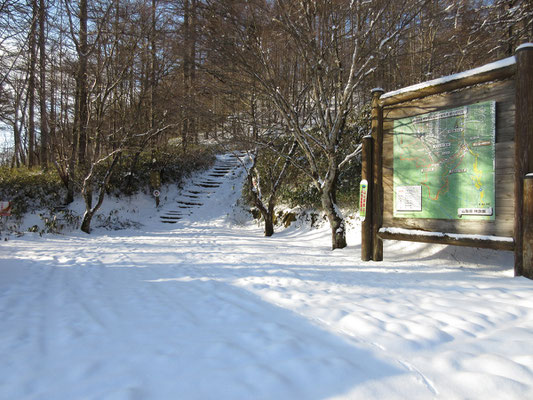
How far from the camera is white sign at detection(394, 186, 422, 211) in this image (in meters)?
4.93

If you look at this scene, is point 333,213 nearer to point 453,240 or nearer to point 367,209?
point 367,209

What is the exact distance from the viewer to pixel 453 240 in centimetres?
440

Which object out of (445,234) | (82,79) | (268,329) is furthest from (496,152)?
(82,79)

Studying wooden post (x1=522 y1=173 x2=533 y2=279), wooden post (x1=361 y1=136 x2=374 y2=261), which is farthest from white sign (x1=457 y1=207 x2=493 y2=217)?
wooden post (x1=361 y1=136 x2=374 y2=261)

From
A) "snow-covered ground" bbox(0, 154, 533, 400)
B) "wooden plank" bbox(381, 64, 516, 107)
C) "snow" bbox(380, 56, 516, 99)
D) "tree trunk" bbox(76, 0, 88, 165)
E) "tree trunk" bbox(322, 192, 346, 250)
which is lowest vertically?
"snow-covered ground" bbox(0, 154, 533, 400)

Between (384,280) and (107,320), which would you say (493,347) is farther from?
(107,320)

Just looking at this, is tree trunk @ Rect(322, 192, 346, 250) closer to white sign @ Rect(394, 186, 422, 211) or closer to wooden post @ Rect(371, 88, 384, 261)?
wooden post @ Rect(371, 88, 384, 261)

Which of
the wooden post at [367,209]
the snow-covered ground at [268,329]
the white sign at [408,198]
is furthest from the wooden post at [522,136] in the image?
the wooden post at [367,209]

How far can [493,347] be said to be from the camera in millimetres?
2152

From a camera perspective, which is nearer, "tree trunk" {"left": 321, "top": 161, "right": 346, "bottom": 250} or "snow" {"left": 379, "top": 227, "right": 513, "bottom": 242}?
"snow" {"left": 379, "top": 227, "right": 513, "bottom": 242}

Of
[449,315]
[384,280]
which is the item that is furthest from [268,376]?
[384,280]

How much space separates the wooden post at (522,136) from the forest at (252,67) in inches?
106

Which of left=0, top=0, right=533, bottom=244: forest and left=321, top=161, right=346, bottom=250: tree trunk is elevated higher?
left=0, top=0, right=533, bottom=244: forest

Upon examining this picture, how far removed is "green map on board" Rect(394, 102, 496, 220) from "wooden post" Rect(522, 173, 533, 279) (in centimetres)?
40
